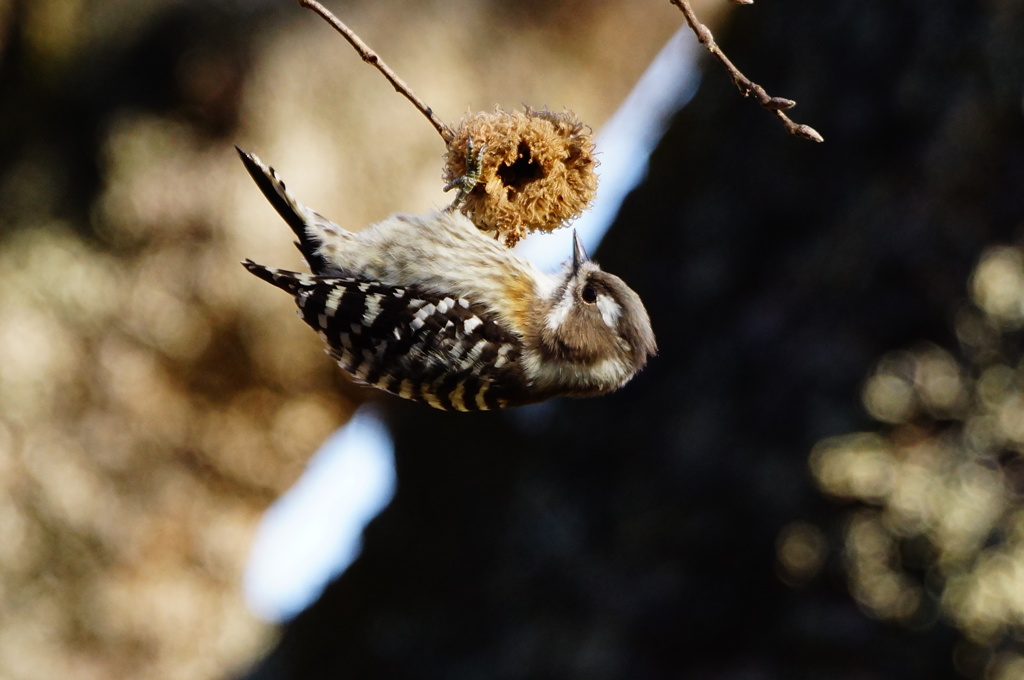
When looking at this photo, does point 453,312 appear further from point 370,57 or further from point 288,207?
point 370,57

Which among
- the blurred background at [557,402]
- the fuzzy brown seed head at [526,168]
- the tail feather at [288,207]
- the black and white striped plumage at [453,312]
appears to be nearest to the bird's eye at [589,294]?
the black and white striped plumage at [453,312]

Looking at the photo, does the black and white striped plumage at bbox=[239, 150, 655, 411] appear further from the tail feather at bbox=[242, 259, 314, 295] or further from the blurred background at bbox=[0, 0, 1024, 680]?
the blurred background at bbox=[0, 0, 1024, 680]

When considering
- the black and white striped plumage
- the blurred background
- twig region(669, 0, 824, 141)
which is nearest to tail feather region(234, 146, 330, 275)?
the black and white striped plumage

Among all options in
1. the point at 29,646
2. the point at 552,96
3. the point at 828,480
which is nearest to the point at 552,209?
the point at 828,480

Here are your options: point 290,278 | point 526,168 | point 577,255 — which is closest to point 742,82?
point 526,168

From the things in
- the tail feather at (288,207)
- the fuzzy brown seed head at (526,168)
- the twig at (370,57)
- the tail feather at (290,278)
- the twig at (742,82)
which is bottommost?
the tail feather at (290,278)

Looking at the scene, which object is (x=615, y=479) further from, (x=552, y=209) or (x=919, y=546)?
(x=552, y=209)

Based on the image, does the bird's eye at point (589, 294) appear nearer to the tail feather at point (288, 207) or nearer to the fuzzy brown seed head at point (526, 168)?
the fuzzy brown seed head at point (526, 168)
